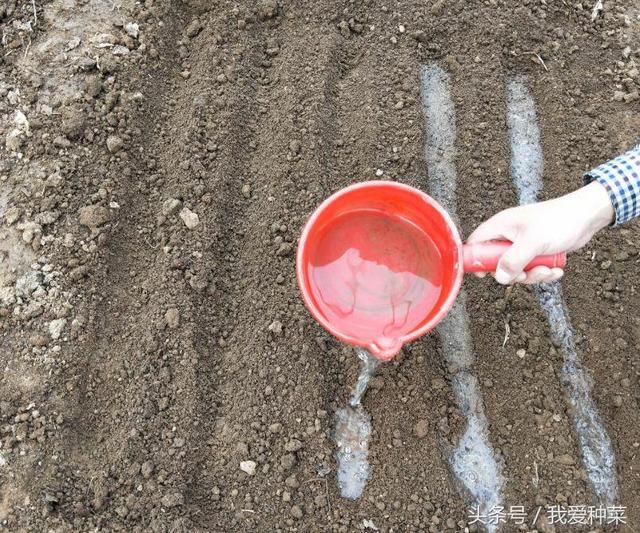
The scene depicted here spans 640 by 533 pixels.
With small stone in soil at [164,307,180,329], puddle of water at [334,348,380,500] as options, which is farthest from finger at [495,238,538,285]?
small stone in soil at [164,307,180,329]

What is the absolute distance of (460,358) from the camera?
245 centimetres

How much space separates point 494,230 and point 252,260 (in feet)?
3.14

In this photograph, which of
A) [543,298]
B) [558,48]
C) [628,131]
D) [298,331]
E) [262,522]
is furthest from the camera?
[558,48]

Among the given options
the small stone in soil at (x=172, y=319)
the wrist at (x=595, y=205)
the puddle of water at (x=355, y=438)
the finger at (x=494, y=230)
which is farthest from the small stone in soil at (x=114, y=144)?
the wrist at (x=595, y=205)

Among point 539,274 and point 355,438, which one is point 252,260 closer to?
point 355,438

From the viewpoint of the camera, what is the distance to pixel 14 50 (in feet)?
9.31

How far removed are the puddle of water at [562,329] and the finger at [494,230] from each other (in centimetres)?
75

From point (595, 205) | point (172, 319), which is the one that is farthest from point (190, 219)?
point (595, 205)

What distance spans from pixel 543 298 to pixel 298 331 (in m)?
0.94

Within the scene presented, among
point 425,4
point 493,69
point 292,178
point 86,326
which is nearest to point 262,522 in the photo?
point 86,326

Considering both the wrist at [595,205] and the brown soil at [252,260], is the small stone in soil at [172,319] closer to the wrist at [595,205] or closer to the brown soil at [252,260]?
the brown soil at [252,260]

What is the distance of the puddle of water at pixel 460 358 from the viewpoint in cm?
230

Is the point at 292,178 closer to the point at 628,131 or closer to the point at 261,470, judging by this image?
the point at 261,470

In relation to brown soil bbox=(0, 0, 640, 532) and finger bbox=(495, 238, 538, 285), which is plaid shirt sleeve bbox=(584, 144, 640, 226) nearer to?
finger bbox=(495, 238, 538, 285)
